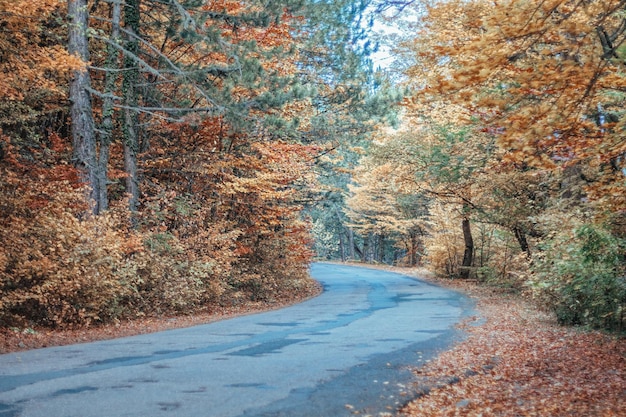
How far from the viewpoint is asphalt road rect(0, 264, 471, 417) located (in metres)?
6.38

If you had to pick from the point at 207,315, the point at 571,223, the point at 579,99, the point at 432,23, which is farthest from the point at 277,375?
the point at 432,23

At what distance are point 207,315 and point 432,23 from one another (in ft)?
37.7

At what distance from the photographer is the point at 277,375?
26.3 feet

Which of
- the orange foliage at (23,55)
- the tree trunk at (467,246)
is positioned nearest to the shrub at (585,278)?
the orange foliage at (23,55)

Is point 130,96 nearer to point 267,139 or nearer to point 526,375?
point 267,139

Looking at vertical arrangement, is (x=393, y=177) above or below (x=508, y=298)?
above

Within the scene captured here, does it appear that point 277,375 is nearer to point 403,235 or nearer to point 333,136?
point 333,136

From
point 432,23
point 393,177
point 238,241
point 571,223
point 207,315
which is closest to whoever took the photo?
point 571,223

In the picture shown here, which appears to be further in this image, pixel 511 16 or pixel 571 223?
pixel 571 223

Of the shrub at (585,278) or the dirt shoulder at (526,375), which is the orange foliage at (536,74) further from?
the shrub at (585,278)

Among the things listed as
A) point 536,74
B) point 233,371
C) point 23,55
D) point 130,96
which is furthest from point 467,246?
point 536,74

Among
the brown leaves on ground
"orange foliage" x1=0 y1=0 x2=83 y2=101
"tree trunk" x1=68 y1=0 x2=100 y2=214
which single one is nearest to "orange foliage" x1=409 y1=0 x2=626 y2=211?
the brown leaves on ground

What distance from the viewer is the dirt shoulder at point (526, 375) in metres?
6.52

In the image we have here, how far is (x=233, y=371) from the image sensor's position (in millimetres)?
8266
